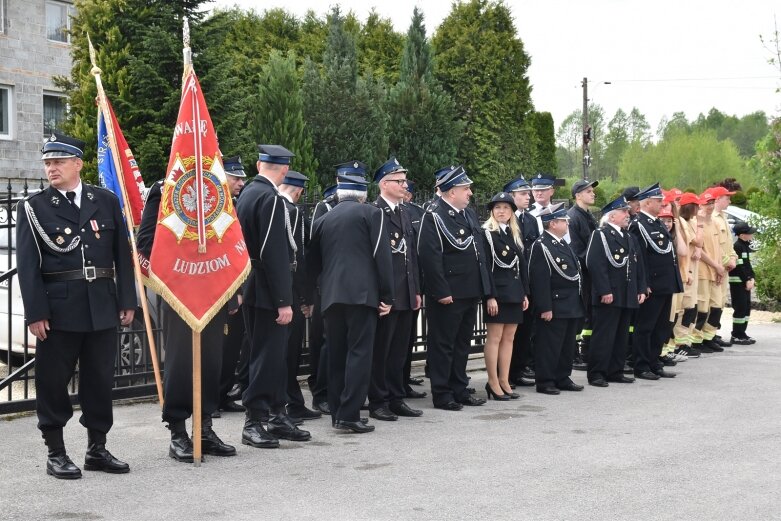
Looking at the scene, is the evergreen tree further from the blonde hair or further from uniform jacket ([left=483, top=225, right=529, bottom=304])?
uniform jacket ([left=483, top=225, right=529, bottom=304])

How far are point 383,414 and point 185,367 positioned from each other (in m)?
2.12

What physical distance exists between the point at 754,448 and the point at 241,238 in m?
3.85

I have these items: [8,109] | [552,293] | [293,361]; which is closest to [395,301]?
[293,361]

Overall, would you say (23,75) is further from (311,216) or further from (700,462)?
(700,462)

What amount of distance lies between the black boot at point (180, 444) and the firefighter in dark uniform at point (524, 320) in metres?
4.30

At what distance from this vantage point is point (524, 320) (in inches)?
397

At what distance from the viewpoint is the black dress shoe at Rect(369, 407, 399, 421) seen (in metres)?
7.96

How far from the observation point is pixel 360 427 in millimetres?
7410

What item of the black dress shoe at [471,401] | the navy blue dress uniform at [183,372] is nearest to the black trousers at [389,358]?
the black dress shoe at [471,401]

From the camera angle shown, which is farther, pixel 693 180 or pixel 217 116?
pixel 693 180

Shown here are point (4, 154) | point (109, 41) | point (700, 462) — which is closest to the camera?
point (700, 462)

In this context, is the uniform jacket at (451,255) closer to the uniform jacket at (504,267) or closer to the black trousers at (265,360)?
the uniform jacket at (504,267)

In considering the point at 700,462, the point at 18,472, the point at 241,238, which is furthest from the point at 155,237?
the point at 700,462

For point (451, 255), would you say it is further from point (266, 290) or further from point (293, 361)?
point (266, 290)
